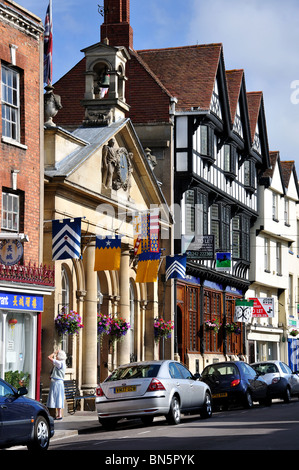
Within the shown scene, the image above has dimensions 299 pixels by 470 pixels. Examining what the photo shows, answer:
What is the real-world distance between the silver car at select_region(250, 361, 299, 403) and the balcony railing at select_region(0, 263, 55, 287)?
30.1 feet

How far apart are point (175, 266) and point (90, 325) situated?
6.35 meters

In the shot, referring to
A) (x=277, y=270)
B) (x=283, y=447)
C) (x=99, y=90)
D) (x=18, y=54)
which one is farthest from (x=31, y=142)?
(x=277, y=270)

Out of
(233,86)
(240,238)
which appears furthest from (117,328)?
(233,86)

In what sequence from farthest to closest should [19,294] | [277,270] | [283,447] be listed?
[277,270]
[19,294]
[283,447]

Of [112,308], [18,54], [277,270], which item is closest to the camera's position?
[18,54]

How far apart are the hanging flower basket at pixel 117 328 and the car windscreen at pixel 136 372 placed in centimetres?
945

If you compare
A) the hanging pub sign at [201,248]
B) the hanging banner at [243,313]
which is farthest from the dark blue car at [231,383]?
the hanging banner at [243,313]

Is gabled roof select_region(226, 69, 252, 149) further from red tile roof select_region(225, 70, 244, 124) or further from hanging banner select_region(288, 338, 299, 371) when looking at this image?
hanging banner select_region(288, 338, 299, 371)

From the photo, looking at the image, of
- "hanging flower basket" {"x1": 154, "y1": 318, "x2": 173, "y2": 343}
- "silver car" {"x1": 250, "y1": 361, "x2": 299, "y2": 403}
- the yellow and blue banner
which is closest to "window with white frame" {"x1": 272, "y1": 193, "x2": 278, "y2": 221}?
"hanging flower basket" {"x1": 154, "y1": 318, "x2": 173, "y2": 343}

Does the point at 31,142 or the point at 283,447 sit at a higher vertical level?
the point at 31,142

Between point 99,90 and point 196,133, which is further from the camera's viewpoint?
point 196,133

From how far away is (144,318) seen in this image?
3697cm
